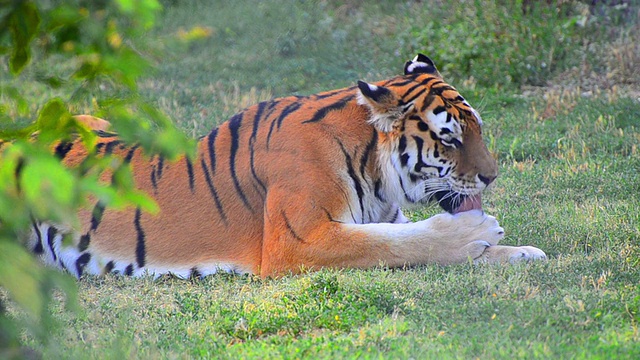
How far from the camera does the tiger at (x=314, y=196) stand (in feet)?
15.8

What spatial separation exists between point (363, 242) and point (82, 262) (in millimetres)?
1653

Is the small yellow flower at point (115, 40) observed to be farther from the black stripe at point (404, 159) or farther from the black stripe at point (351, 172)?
the black stripe at point (404, 159)

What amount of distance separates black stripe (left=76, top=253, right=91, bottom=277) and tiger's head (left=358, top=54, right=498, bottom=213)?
176 centimetres

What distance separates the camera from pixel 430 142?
504cm

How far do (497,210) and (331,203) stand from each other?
→ 157 centimetres

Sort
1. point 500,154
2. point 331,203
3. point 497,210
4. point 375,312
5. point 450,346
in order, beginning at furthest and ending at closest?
point 500,154
point 497,210
point 331,203
point 375,312
point 450,346

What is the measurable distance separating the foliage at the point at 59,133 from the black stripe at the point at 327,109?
242cm

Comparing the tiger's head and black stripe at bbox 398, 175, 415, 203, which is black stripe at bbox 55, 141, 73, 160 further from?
black stripe at bbox 398, 175, 415, 203

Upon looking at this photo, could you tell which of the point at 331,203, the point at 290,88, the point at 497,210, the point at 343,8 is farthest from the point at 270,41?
the point at 331,203

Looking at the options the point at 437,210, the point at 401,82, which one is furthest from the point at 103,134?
the point at 437,210

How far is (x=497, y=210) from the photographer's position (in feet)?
19.7

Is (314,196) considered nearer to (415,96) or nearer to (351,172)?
(351,172)

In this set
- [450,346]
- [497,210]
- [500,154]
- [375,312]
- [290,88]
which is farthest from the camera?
[290,88]

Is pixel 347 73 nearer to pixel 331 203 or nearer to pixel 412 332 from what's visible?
pixel 331 203
